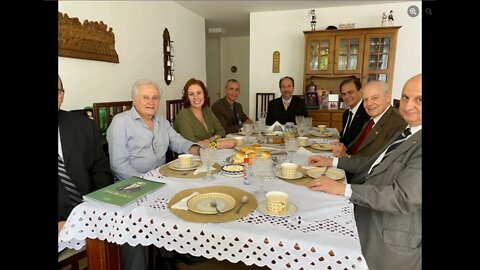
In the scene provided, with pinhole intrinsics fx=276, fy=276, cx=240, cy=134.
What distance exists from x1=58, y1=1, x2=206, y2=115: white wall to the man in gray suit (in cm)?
253

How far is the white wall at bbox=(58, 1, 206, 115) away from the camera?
2.66 m

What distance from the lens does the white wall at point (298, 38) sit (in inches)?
172

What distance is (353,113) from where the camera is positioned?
8.70 ft

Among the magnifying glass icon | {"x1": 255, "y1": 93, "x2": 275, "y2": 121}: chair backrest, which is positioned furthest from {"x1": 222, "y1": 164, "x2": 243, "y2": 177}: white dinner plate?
the magnifying glass icon

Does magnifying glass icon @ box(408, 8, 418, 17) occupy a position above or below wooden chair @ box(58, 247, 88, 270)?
above

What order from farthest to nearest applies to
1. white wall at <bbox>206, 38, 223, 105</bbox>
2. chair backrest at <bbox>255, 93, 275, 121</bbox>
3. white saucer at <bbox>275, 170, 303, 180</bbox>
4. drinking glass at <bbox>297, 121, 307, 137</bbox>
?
1. white wall at <bbox>206, 38, 223, 105</bbox>
2. chair backrest at <bbox>255, 93, 275, 121</bbox>
3. drinking glass at <bbox>297, 121, 307, 137</bbox>
4. white saucer at <bbox>275, 170, 303, 180</bbox>

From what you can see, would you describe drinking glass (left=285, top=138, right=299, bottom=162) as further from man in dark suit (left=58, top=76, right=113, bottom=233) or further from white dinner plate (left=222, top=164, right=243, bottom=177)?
man in dark suit (left=58, top=76, right=113, bottom=233)

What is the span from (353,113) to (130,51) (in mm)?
2706

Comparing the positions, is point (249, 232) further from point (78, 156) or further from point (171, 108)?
point (171, 108)

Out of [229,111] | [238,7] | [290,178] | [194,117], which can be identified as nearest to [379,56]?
[238,7]
